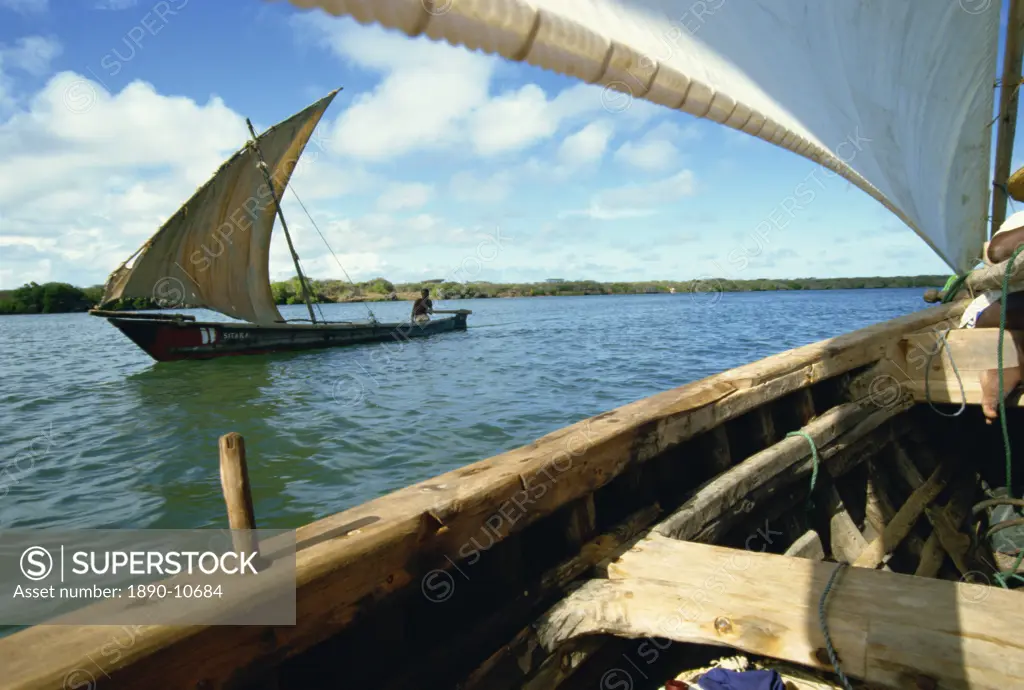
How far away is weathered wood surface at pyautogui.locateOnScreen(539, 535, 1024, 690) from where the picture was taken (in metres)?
1.66

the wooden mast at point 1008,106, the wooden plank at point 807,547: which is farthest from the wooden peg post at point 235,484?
the wooden mast at point 1008,106

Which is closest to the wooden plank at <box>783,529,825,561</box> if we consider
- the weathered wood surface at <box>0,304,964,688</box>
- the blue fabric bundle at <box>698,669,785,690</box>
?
the weathered wood surface at <box>0,304,964,688</box>

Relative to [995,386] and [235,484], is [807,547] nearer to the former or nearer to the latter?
[995,386]

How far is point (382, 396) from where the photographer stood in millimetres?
13344

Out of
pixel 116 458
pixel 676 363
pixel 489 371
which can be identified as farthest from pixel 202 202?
pixel 676 363

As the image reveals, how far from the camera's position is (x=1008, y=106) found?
535 centimetres

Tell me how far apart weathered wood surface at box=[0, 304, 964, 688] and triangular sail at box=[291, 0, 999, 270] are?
1.38 meters

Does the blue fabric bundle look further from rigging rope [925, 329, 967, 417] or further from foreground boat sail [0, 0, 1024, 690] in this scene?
rigging rope [925, 329, 967, 417]

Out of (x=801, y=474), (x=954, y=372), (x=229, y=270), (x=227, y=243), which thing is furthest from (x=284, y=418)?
(x=227, y=243)

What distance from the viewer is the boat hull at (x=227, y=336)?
19000mm

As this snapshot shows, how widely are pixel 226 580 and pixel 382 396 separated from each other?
39.6 feet

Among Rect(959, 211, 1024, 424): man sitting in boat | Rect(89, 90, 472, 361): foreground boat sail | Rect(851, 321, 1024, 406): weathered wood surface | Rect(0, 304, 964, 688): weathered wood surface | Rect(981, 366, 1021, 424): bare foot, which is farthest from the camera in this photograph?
Rect(89, 90, 472, 361): foreground boat sail

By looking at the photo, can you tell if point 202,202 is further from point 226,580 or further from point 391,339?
point 226,580

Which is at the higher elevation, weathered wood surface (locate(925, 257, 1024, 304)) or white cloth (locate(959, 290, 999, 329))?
weathered wood surface (locate(925, 257, 1024, 304))
